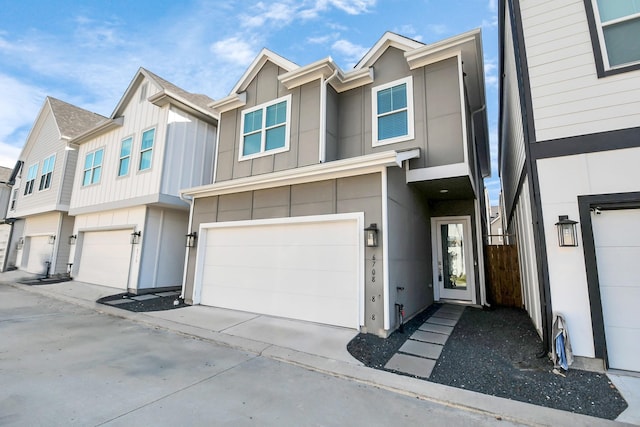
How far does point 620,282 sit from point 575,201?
1.11 m

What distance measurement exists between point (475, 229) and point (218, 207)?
7.12m

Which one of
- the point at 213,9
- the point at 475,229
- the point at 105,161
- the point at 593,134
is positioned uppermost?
the point at 213,9

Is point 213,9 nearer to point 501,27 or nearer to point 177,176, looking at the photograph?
point 177,176

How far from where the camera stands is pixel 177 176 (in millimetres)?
9375

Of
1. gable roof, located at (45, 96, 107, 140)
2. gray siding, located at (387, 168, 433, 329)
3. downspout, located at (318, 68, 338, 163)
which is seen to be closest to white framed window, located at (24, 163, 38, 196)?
gable roof, located at (45, 96, 107, 140)

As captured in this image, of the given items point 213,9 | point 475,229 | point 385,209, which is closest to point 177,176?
point 213,9

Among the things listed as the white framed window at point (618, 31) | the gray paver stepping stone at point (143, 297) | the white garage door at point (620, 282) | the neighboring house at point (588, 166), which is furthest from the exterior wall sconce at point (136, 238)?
the white framed window at point (618, 31)

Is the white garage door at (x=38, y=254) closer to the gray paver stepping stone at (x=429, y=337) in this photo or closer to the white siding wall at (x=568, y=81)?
the gray paver stepping stone at (x=429, y=337)

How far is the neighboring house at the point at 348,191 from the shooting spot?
5398mm

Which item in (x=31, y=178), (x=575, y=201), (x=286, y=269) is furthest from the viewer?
(x=31, y=178)

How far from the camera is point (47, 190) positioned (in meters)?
13.0

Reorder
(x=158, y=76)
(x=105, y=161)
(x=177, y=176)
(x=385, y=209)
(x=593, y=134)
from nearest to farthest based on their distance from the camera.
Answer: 1. (x=593, y=134)
2. (x=385, y=209)
3. (x=177, y=176)
4. (x=158, y=76)
5. (x=105, y=161)

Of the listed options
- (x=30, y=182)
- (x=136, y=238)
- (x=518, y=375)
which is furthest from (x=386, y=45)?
(x=30, y=182)

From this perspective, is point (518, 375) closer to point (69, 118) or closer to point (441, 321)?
point (441, 321)
